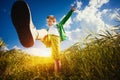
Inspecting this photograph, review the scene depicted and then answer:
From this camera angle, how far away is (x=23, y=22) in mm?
4242

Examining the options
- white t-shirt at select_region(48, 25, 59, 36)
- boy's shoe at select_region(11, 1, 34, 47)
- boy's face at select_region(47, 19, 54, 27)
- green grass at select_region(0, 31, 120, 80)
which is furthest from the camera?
boy's face at select_region(47, 19, 54, 27)

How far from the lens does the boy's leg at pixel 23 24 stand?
414cm

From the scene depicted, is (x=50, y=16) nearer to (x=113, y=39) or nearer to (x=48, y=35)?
(x=48, y=35)

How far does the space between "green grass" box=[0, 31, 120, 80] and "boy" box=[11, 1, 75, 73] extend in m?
0.33

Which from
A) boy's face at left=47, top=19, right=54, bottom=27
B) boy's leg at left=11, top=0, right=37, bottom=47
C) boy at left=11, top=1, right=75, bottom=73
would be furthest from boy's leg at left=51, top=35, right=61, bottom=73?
boy's leg at left=11, top=0, right=37, bottom=47

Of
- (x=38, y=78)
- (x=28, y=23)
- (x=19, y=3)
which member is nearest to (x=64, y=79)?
(x=38, y=78)

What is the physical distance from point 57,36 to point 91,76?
6.45ft

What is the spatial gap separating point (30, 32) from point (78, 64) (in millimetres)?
1131

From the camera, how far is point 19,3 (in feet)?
13.2

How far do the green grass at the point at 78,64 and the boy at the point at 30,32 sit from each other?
1.07ft

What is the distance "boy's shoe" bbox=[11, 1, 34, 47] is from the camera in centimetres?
412

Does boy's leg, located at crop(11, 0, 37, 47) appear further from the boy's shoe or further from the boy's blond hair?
the boy's blond hair

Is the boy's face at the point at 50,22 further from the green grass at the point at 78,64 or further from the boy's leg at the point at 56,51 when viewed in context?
the green grass at the point at 78,64

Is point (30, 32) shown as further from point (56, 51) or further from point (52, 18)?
point (52, 18)
